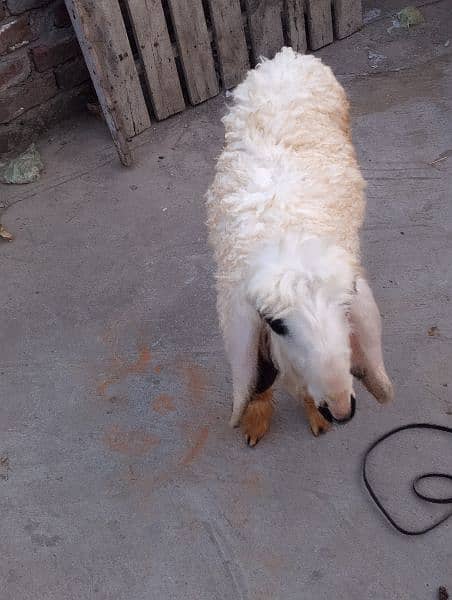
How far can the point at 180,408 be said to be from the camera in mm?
3371

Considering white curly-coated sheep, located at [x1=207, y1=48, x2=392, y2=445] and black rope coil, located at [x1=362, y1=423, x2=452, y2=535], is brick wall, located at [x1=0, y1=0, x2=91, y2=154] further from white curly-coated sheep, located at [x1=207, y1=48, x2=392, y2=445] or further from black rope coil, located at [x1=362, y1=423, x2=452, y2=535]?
black rope coil, located at [x1=362, y1=423, x2=452, y2=535]

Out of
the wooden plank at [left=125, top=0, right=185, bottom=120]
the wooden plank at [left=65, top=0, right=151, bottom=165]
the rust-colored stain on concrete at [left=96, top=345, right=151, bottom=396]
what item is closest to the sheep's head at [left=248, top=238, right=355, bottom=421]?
the rust-colored stain on concrete at [left=96, top=345, right=151, bottom=396]

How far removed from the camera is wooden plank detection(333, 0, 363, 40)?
550 centimetres

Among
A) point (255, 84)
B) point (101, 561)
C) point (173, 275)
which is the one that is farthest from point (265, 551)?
point (255, 84)

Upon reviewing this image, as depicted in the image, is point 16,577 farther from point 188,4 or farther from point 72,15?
point 188,4

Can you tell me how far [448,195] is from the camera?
4207mm

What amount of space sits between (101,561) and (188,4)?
12.6 ft

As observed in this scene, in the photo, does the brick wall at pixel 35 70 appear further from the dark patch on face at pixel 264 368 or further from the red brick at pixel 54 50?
the dark patch on face at pixel 264 368

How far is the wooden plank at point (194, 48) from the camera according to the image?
4.80 m

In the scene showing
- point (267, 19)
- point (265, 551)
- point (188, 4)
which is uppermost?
point (188, 4)

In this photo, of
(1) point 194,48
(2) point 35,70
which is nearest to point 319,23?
(1) point 194,48

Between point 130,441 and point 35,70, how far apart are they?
3.09 m

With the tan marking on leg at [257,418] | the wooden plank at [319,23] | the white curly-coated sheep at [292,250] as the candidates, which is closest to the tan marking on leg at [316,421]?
the white curly-coated sheep at [292,250]

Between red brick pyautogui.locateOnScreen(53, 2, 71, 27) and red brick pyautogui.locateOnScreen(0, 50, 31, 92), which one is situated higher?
red brick pyautogui.locateOnScreen(53, 2, 71, 27)
